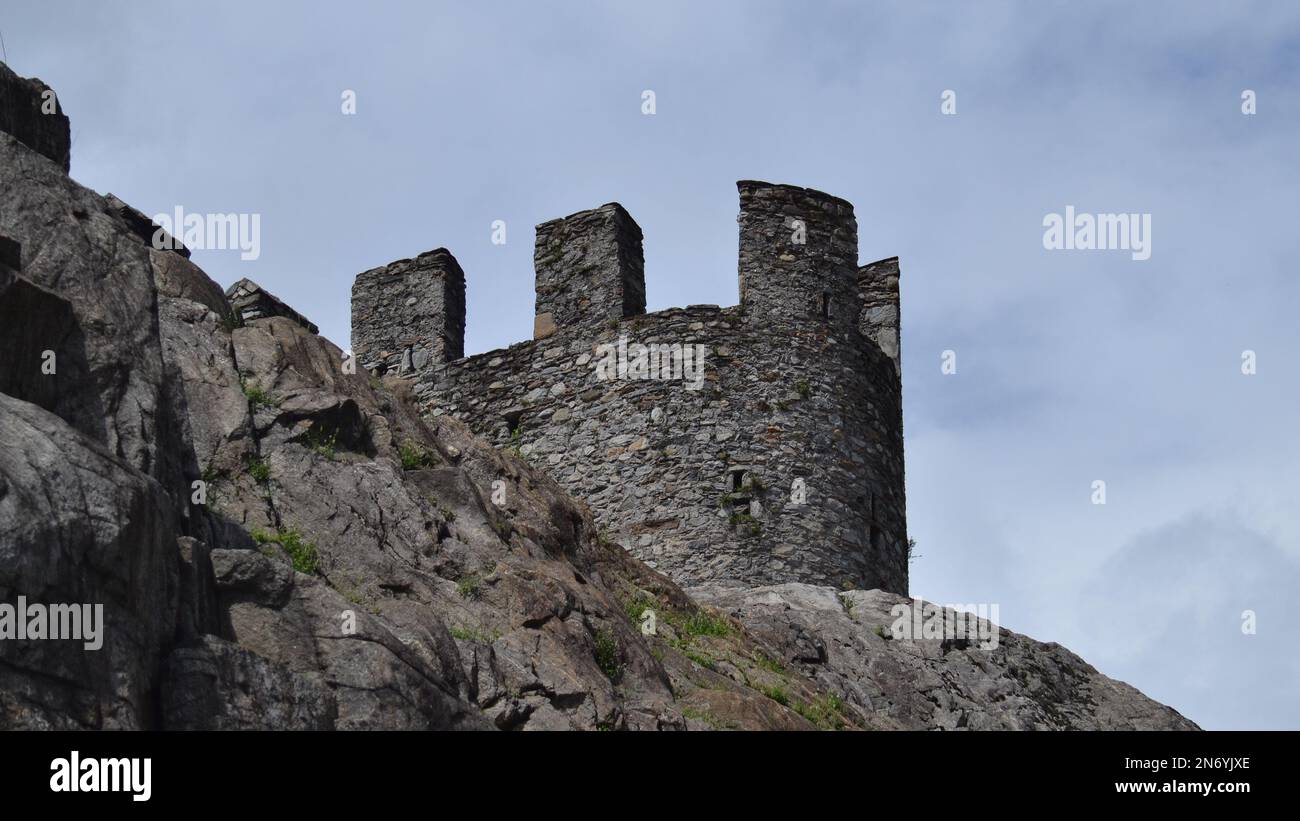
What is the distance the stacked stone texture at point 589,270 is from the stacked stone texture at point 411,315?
3.82ft

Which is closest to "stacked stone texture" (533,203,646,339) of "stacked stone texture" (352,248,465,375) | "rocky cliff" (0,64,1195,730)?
"stacked stone texture" (352,248,465,375)

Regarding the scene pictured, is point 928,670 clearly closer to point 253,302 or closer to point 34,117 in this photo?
point 253,302

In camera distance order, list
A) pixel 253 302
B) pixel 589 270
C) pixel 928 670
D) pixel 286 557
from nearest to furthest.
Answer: pixel 286 557, pixel 253 302, pixel 928 670, pixel 589 270

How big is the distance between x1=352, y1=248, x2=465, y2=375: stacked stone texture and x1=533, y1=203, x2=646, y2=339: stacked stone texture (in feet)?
3.82

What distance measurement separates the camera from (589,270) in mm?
21062

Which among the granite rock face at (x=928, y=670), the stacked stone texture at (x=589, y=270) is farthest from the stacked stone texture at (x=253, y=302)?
the stacked stone texture at (x=589, y=270)

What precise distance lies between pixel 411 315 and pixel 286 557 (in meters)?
11.5

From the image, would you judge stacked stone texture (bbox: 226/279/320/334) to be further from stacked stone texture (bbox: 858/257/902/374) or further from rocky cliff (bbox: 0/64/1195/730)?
stacked stone texture (bbox: 858/257/902/374)

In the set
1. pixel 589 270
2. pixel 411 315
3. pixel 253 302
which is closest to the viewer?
pixel 253 302

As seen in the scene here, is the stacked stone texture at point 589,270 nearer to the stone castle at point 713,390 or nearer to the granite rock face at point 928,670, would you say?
the stone castle at point 713,390

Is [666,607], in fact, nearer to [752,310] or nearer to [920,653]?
[920,653]

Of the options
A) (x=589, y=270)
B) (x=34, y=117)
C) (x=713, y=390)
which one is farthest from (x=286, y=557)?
(x=589, y=270)
